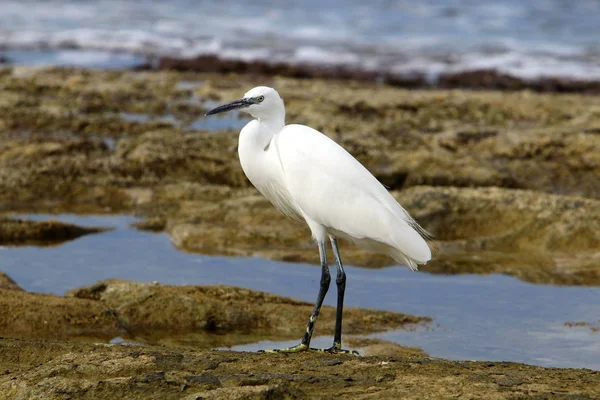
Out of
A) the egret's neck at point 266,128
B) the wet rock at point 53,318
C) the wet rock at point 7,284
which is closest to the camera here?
the egret's neck at point 266,128

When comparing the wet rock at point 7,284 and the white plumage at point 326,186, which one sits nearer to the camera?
the white plumage at point 326,186

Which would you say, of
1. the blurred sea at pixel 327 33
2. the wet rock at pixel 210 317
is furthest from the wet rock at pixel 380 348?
the blurred sea at pixel 327 33

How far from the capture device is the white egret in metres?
5.07

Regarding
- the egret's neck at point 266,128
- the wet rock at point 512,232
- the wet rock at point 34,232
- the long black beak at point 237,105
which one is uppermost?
the long black beak at point 237,105

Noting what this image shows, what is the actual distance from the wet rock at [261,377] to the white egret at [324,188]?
769 mm

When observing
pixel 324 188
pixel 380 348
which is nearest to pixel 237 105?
pixel 324 188

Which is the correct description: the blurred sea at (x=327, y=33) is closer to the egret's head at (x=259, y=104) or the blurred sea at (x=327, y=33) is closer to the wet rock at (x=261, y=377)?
the egret's head at (x=259, y=104)

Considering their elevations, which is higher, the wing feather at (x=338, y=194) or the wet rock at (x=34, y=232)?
the wing feather at (x=338, y=194)

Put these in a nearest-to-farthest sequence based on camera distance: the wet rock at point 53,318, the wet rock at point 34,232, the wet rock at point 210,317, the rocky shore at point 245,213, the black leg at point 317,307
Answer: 1. the rocky shore at point 245,213
2. the black leg at point 317,307
3. the wet rock at point 53,318
4. the wet rock at point 210,317
5. the wet rock at point 34,232

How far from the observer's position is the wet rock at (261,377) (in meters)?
3.80

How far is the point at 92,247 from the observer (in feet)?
26.0

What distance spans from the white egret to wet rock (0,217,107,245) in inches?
131

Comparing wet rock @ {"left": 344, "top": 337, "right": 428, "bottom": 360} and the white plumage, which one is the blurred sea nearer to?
wet rock @ {"left": 344, "top": 337, "right": 428, "bottom": 360}

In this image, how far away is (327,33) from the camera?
26.0m
